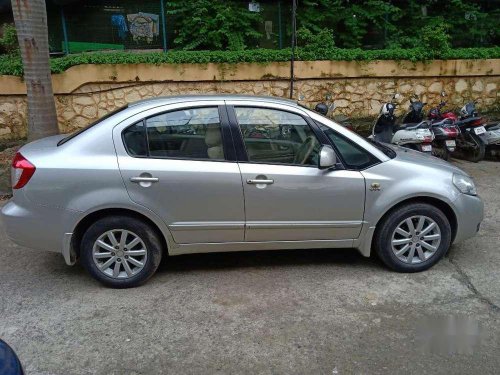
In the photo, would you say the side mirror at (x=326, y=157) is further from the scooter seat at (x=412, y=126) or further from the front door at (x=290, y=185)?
the scooter seat at (x=412, y=126)

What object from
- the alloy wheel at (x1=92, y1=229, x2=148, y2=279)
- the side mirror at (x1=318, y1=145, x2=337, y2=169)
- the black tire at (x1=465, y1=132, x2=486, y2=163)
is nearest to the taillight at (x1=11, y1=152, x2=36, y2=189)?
the alloy wheel at (x1=92, y1=229, x2=148, y2=279)

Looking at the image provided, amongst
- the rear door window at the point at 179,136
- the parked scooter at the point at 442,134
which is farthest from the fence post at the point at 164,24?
the rear door window at the point at 179,136

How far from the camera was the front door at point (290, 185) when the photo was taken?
368 centimetres

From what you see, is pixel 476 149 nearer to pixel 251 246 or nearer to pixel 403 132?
pixel 403 132

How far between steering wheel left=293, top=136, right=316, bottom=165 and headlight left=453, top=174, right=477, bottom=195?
1.32 meters

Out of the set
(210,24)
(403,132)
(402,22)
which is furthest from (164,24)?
(402,22)

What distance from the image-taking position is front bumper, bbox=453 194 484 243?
3.90 m

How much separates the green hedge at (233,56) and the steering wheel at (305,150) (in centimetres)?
492

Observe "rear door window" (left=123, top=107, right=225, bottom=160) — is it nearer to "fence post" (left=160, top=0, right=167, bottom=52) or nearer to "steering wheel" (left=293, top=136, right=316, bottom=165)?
"steering wheel" (left=293, top=136, right=316, bottom=165)

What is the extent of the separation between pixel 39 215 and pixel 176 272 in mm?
1248

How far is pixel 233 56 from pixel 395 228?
5.47m

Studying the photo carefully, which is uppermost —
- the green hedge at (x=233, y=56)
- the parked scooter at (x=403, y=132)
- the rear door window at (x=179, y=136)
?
the green hedge at (x=233, y=56)

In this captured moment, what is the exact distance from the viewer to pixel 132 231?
364 cm

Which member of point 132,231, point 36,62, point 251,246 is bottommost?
point 251,246
